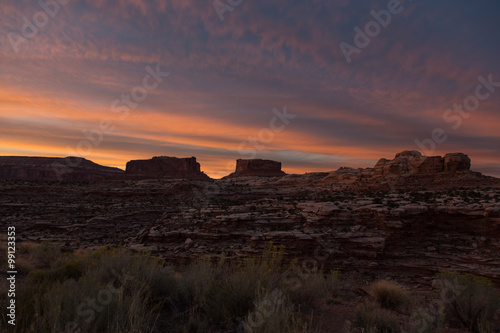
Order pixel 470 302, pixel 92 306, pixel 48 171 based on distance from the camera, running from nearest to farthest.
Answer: pixel 92 306
pixel 470 302
pixel 48 171

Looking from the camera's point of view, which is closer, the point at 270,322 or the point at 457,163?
the point at 270,322

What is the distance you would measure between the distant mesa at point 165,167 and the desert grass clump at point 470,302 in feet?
351

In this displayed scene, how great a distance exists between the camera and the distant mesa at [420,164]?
32.1m

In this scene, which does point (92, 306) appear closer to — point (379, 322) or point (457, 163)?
point (379, 322)

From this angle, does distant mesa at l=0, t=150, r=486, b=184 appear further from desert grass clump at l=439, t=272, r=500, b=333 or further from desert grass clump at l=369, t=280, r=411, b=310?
desert grass clump at l=439, t=272, r=500, b=333

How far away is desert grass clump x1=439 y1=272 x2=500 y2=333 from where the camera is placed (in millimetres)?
4758

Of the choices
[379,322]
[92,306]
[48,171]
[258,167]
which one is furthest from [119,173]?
[379,322]

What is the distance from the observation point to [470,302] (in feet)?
15.9

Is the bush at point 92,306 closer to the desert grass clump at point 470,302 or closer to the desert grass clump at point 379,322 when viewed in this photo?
the desert grass clump at point 379,322

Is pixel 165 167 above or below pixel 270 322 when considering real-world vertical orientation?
above

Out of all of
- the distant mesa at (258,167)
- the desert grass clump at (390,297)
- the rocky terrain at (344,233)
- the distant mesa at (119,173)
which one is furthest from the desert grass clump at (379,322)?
the distant mesa at (258,167)

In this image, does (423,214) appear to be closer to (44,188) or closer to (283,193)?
(283,193)

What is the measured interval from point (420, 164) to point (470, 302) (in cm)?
3478

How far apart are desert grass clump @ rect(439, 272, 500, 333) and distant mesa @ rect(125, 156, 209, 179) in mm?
106891
